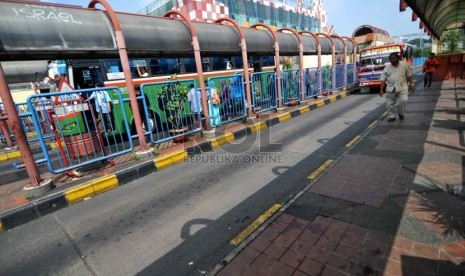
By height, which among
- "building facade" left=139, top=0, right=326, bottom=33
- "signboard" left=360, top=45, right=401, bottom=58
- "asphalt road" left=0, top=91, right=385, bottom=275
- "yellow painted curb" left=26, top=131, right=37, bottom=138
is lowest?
"asphalt road" left=0, top=91, right=385, bottom=275

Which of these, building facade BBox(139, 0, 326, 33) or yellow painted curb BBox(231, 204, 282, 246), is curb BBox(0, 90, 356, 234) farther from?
building facade BBox(139, 0, 326, 33)

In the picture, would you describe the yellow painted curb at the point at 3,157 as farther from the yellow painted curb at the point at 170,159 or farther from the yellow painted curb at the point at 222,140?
the yellow painted curb at the point at 222,140

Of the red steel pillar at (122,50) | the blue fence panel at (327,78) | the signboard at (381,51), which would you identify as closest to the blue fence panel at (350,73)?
the signboard at (381,51)

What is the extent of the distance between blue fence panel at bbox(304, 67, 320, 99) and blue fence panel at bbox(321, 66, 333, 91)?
732 millimetres

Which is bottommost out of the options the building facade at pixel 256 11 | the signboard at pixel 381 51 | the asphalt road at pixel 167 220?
the asphalt road at pixel 167 220

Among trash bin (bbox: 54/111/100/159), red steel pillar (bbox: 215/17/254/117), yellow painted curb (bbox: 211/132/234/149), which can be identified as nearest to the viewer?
trash bin (bbox: 54/111/100/159)

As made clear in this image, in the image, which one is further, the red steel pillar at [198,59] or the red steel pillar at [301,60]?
the red steel pillar at [301,60]

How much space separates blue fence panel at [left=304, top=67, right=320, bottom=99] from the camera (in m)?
12.8

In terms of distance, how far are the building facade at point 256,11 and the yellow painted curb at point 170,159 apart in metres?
20.9

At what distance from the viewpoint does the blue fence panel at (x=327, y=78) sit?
13.9m

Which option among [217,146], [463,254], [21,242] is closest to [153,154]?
[217,146]

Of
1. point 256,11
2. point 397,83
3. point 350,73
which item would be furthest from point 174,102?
point 256,11

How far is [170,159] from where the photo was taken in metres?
5.82

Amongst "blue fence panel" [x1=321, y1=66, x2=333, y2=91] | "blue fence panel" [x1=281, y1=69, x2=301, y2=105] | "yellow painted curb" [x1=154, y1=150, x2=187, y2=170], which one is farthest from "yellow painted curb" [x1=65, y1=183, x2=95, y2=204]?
"blue fence panel" [x1=321, y1=66, x2=333, y2=91]
